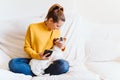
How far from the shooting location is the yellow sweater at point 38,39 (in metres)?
1.89

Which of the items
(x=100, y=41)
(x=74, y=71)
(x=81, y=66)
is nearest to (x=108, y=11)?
(x=100, y=41)

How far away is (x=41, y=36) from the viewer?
75.1 inches

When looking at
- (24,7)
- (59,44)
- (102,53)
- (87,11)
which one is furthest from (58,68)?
(87,11)

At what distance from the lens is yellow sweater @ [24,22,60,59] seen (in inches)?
74.6

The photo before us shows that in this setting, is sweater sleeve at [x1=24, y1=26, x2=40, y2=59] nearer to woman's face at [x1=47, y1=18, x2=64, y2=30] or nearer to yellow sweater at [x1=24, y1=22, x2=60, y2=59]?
yellow sweater at [x1=24, y1=22, x2=60, y2=59]

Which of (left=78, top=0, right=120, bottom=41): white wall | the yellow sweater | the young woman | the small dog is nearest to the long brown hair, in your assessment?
the young woman

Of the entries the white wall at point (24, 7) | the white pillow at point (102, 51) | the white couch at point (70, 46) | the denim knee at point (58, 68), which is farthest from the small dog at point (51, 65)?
the white wall at point (24, 7)

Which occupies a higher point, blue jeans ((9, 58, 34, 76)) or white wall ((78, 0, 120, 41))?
white wall ((78, 0, 120, 41))

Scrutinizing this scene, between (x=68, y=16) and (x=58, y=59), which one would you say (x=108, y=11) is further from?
(x=58, y=59)

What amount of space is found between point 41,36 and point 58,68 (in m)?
0.30

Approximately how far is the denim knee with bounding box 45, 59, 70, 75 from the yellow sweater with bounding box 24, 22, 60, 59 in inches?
6.5

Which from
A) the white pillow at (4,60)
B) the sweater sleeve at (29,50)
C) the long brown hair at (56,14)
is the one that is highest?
the long brown hair at (56,14)

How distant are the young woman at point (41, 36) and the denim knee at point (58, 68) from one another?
0.10m

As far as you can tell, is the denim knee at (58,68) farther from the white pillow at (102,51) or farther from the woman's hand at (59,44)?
the white pillow at (102,51)
